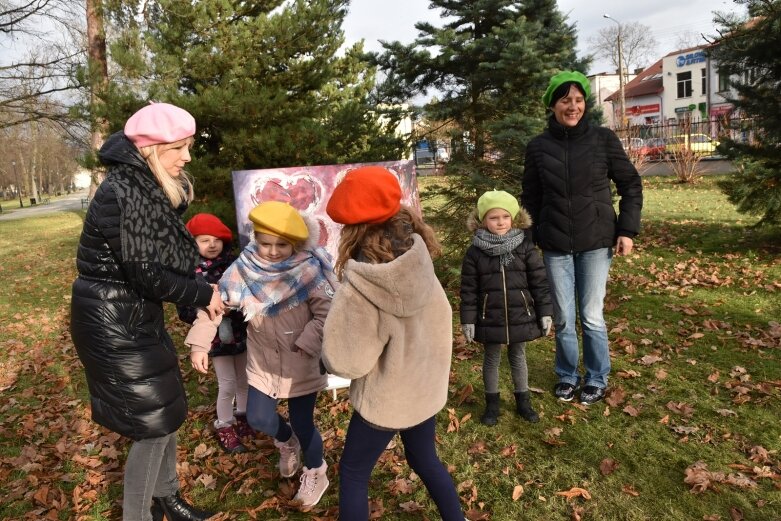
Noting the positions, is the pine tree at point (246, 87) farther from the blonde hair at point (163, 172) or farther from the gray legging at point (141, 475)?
the gray legging at point (141, 475)

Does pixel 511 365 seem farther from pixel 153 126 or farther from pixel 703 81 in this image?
pixel 703 81

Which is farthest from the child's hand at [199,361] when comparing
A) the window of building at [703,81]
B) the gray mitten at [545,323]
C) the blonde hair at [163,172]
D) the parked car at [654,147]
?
the window of building at [703,81]

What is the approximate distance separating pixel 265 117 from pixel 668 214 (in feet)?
31.6

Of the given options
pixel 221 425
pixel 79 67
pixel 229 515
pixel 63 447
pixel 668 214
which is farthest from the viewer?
pixel 668 214

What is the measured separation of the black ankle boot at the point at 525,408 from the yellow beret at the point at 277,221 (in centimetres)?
203

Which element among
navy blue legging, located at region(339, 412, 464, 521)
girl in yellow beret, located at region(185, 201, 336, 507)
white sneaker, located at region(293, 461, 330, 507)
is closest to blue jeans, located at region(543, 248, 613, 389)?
girl in yellow beret, located at region(185, 201, 336, 507)

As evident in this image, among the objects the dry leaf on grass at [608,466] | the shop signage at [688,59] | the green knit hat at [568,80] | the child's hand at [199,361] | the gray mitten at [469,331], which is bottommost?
the dry leaf on grass at [608,466]

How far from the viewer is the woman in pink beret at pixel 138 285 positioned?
6.73 ft

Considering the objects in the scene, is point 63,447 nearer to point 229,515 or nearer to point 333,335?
point 229,515

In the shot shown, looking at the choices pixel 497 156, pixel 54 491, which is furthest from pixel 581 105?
pixel 54 491

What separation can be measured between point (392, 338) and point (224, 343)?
180 cm

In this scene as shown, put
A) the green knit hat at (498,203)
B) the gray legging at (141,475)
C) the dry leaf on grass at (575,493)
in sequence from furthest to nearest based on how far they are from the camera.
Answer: the green knit hat at (498,203) → the dry leaf on grass at (575,493) → the gray legging at (141,475)

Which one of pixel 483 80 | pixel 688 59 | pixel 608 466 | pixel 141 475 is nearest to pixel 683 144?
pixel 483 80

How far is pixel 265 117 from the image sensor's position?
6898 millimetres
